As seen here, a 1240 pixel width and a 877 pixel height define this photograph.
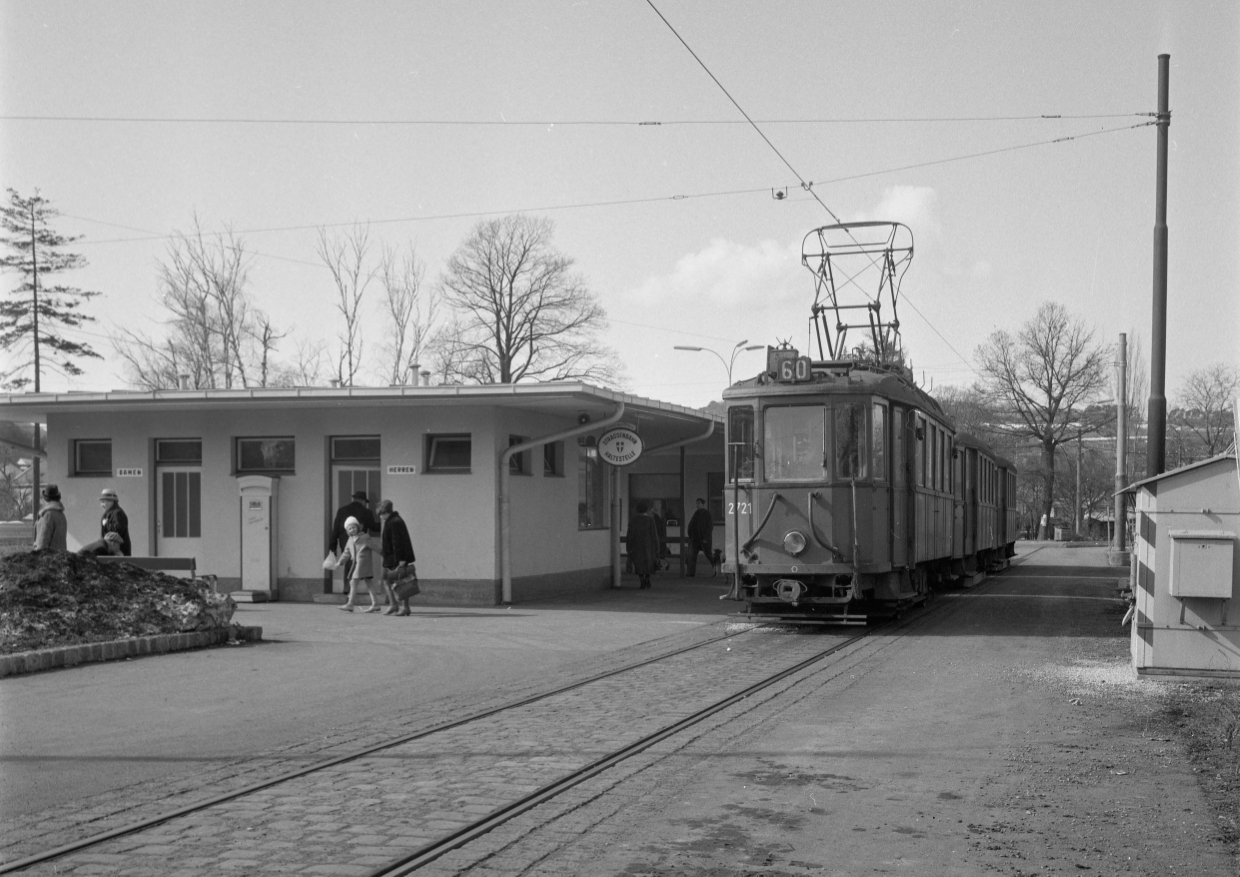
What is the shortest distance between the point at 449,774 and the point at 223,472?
16.1 metres

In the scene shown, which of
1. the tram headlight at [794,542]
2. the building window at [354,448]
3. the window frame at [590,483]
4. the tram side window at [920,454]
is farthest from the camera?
the window frame at [590,483]

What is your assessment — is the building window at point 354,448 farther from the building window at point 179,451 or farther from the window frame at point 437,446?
→ the building window at point 179,451

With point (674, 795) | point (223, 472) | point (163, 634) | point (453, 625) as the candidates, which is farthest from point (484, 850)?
point (223, 472)

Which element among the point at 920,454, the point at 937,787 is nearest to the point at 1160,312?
the point at 920,454

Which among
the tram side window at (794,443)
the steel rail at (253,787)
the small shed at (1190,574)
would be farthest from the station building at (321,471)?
the small shed at (1190,574)

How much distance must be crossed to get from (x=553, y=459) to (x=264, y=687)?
13127mm

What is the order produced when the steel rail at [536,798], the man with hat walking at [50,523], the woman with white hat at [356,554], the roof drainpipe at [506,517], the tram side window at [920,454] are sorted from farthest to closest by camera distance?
the roof drainpipe at [506,517] → the woman with white hat at [356,554] → the tram side window at [920,454] → the man with hat walking at [50,523] → the steel rail at [536,798]

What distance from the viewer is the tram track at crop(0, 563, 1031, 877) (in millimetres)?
5938

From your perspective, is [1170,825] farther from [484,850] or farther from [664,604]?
[664,604]

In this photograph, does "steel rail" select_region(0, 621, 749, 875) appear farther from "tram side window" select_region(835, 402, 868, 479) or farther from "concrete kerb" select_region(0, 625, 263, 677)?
"tram side window" select_region(835, 402, 868, 479)

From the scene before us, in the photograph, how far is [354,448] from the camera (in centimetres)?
2228

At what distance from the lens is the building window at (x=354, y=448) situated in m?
22.2

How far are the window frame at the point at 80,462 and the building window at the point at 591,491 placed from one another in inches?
338

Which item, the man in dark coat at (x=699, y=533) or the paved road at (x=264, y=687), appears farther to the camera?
the man in dark coat at (x=699, y=533)
